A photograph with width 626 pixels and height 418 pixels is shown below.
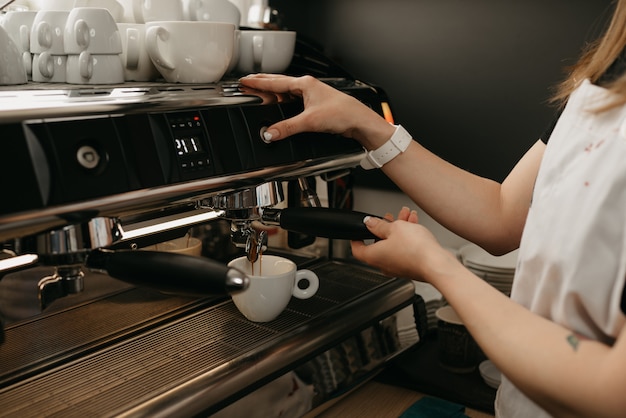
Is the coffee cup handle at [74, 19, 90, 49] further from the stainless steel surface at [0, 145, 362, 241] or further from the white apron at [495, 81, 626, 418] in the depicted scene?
the white apron at [495, 81, 626, 418]

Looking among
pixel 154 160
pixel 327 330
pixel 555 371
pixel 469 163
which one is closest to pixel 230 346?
pixel 327 330

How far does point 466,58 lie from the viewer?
1364 mm

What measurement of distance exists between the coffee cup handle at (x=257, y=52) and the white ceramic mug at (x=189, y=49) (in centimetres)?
13

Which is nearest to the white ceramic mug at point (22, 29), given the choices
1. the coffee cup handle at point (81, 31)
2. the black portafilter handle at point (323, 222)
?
the coffee cup handle at point (81, 31)

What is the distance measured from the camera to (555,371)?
1.79 ft

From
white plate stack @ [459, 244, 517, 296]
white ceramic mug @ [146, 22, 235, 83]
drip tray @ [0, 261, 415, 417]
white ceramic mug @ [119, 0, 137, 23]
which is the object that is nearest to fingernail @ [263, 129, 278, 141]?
white ceramic mug @ [146, 22, 235, 83]

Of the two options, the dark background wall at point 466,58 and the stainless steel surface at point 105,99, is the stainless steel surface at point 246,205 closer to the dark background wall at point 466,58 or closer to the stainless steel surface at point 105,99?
the stainless steel surface at point 105,99

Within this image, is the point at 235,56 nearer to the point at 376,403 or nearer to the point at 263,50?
the point at 263,50

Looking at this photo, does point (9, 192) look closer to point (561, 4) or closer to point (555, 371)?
point (555, 371)

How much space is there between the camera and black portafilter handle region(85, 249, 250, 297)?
0.56 meters

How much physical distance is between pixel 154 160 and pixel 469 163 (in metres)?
0.90

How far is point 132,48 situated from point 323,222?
0.33m

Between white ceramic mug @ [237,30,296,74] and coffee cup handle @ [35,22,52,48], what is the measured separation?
0.28m

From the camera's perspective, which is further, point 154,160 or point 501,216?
Answer: point 501,216
